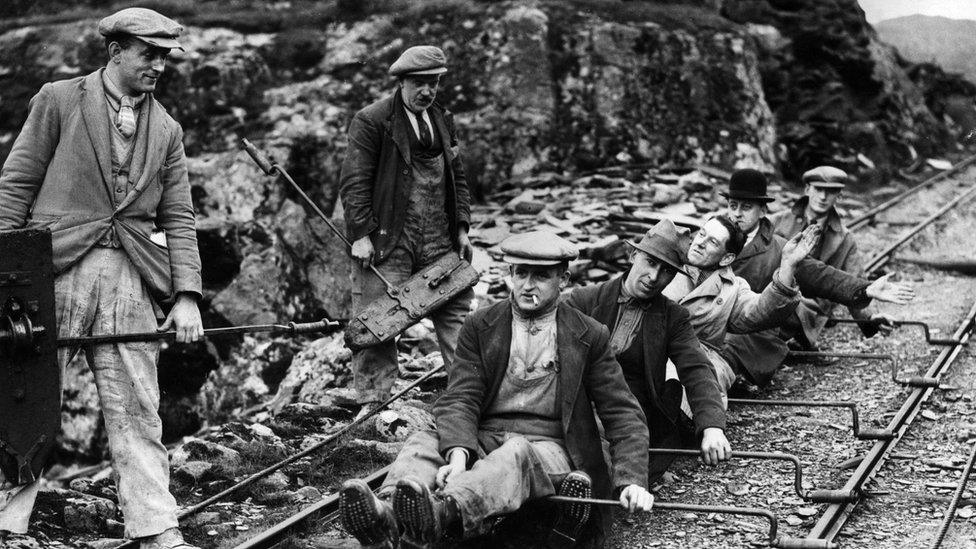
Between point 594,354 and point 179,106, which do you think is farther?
point 179,106

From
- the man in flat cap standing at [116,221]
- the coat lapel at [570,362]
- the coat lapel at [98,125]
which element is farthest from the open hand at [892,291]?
the coat lapel at [98,125]

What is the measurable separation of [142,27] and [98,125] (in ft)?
1.58

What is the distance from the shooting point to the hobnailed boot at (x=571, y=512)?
200 inches

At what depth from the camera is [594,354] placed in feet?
18.1

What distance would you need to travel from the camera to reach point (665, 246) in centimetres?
617

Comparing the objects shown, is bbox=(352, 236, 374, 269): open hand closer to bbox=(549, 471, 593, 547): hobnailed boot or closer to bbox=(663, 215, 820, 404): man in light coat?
bbox=(663, 215, 820, 404): man in light coat

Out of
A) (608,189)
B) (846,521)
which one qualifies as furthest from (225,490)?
(608,189)

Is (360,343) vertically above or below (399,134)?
below

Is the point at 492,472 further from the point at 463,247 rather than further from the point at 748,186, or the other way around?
the point at 748,186

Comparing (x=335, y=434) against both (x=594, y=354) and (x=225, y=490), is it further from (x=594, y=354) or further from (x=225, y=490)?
(x=594, y=354)

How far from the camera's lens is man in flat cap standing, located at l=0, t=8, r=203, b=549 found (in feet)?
16.6

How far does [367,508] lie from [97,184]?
1.94 meters

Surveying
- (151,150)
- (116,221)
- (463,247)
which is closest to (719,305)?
(463,247)

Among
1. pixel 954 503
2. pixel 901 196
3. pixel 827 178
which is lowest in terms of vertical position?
pixel 901 196
